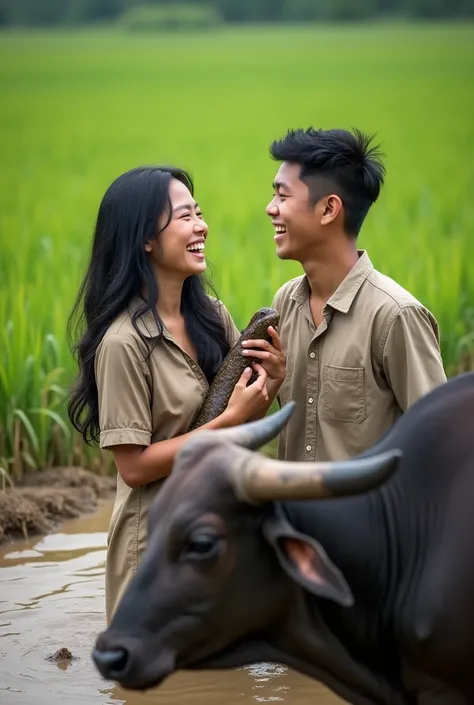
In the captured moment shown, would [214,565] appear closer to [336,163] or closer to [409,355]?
[409,355]

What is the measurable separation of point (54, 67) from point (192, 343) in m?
10.8

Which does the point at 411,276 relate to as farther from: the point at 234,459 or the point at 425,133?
the point at 425,133

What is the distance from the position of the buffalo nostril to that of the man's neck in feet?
4.38

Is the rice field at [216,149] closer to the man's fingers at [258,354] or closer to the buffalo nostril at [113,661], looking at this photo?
the man's fingers at [258,354]

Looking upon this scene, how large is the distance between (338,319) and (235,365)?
31cm

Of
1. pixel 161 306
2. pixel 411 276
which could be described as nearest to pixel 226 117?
pixel 411 276

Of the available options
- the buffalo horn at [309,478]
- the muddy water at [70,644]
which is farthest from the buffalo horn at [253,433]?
the muddy water at [70,644]

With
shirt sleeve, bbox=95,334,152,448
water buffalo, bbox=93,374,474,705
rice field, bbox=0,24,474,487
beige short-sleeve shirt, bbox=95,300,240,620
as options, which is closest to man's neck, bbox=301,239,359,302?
beige short-sleeve shirt, bbox=95,300,240,620

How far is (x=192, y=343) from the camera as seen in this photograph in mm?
3320

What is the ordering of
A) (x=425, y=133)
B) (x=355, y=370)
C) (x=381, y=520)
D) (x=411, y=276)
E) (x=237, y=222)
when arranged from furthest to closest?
(x=425, y=133) < (x=237, y=222) < (x=411, y=276) < (x=355, y=370) < (x=381, y=520)

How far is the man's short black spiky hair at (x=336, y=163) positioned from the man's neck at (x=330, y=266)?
0.06m

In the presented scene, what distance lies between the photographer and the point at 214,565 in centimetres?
228

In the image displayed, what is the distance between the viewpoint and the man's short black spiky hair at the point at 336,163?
3.26 metres

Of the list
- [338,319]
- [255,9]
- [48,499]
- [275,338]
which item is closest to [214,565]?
[275,338]
